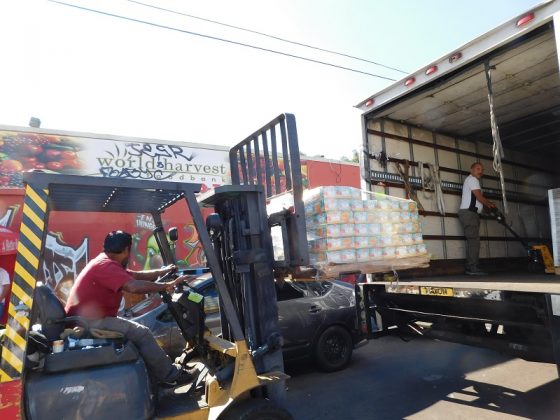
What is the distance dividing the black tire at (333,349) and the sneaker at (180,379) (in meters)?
3.02

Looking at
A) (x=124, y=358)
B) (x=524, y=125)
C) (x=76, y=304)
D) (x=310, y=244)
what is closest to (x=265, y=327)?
(x=310, y=244)

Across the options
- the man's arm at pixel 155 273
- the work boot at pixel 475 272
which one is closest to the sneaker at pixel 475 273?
the work boot at pixel 475 272

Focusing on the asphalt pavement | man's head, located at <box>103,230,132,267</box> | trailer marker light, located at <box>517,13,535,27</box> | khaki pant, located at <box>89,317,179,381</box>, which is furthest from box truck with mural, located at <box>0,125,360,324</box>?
trailer marker light, located at <box>517,13,535,27</box>

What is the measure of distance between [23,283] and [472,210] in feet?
21.2

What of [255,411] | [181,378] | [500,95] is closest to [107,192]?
[181,378]

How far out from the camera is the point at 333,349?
6.39 m

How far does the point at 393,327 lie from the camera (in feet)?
18.5

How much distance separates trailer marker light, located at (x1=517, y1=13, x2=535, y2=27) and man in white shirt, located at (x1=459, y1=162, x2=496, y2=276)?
3.21 metres

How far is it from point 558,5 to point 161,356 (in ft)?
14.9

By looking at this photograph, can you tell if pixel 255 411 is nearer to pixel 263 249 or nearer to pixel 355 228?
pixel 263 249

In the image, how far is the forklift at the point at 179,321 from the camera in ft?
8.52

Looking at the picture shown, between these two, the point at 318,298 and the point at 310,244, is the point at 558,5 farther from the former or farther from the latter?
the point at 318,298

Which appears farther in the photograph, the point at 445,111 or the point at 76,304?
the point at 445,111

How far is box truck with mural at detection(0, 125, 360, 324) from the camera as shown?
9594 millimetres
